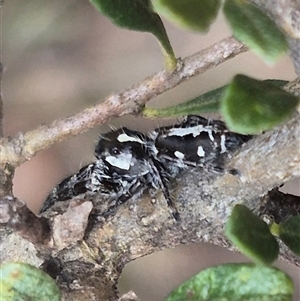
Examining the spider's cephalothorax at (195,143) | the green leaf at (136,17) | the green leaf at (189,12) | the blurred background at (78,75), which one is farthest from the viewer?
the blurred background at (78,75)

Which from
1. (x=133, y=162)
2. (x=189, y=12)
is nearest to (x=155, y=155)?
(x=133, y=162)

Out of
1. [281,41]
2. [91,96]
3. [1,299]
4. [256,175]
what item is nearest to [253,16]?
[281,41]

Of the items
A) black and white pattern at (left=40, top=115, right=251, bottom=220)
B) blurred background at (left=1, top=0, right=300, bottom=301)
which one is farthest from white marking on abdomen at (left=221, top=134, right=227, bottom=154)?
blurred background at (left=1, top=0, right=300, bottom=301)

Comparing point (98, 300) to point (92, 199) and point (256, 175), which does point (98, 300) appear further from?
point (256, 175)

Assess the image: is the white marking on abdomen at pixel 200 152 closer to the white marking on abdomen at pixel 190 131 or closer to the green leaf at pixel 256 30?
the white marking on abdomen at pixel 190 131

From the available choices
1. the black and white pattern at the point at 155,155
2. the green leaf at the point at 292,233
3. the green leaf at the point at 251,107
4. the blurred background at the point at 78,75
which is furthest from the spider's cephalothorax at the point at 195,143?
the blurred background at the point at 78,75

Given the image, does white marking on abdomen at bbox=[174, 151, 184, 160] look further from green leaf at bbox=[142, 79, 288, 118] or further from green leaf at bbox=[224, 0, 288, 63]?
green leaf at bbox=[224, 0, 288, 63]

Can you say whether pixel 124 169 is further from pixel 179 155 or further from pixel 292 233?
pixel 292 233
